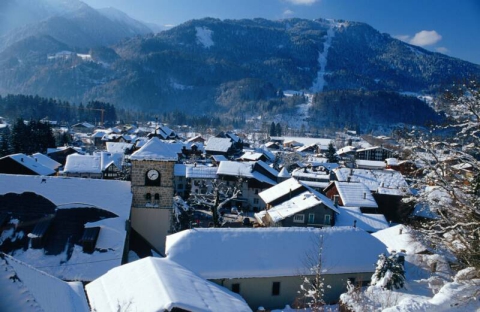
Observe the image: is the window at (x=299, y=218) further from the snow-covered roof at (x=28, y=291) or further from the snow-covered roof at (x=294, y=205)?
the snow-covered roof at (x=28, y=291)

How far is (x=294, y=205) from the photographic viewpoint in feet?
112

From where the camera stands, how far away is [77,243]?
58.1 ft

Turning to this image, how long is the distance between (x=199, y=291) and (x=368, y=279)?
10.5m

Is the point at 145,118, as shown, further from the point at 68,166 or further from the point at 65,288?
the point at 65,288

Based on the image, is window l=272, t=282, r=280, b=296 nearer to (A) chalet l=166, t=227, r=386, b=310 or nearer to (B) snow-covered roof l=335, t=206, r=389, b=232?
(A) chalet l=166, t=227, r=386, b=310

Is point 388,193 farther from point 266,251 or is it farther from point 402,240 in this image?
point 266,251

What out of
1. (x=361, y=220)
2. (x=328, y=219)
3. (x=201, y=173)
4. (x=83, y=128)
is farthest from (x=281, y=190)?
(x=83, y=128)

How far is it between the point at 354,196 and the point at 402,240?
12.7 meters

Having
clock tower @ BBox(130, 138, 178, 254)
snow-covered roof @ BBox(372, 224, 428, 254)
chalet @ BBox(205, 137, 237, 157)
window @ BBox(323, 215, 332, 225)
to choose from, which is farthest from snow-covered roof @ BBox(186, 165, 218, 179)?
chalet @ BBox(205, 137, 237, 157)

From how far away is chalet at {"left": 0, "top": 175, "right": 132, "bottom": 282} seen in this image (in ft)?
55.3

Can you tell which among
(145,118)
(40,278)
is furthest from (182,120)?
(40,278)

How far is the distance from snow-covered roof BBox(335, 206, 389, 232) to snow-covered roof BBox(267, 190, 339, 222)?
4.46 feet

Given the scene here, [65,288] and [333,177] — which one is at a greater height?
[65,288]

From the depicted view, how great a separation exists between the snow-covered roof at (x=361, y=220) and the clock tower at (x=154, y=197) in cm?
1684
